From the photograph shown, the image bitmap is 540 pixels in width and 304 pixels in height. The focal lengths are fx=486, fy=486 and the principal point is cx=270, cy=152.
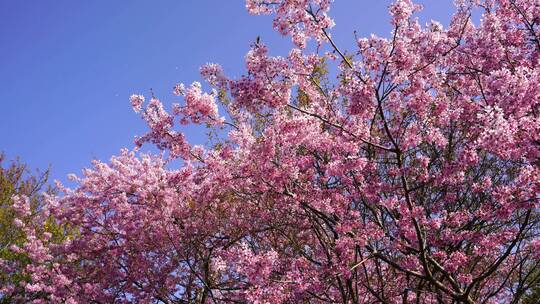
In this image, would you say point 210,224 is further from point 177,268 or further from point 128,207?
point 128,207

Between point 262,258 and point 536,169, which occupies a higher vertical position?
point 536,169

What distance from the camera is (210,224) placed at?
36.7 ft

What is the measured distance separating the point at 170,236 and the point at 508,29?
785 cm

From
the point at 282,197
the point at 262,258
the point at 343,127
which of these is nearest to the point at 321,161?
the point at 282,197

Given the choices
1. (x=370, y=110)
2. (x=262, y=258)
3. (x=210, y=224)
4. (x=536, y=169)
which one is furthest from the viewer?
(x=210, y=224)

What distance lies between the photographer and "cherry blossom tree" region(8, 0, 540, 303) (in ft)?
23.8

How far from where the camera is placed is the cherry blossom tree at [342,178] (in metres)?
7.25

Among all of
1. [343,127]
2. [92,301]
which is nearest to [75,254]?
[92,301]

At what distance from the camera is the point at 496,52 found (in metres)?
8.07

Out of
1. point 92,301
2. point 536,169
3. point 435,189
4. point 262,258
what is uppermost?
point 435,189

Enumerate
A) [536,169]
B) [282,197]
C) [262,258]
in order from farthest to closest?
[282,197] → [262,258] → [536,169]

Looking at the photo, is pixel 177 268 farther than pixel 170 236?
Yes

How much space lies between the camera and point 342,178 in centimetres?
859

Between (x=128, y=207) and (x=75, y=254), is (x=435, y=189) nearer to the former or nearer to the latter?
(x=128, y=207)
